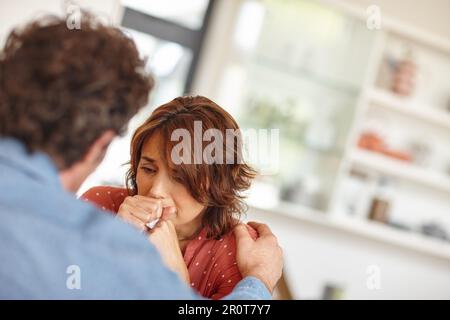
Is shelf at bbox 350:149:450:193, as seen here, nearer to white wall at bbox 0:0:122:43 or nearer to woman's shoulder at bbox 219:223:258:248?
white wall at bbox 0:0:122:43

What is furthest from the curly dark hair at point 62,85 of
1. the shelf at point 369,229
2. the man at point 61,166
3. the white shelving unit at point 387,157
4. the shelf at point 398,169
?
the shelf at point 398,169

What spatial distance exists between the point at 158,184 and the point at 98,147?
239mm

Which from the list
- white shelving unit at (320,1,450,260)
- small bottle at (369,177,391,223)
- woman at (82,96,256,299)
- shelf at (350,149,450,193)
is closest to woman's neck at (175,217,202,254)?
woman at (82,96,256,299)

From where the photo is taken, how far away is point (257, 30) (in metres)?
3.28

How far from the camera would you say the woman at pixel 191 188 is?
0.92 m

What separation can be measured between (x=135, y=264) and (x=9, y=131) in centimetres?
20

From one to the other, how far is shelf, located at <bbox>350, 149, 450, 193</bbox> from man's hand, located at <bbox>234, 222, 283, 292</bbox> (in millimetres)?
2455

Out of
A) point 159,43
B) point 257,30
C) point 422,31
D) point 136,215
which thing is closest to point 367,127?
point 422,31

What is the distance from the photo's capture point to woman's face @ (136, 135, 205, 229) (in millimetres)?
959

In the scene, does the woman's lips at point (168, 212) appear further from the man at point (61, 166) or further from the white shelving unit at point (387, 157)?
the white shelving unit at point (387, 157)

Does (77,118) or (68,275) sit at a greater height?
(77,118)

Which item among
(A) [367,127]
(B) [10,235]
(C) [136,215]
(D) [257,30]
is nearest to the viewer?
(B) [10,235]

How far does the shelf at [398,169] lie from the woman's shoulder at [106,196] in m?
2.40
